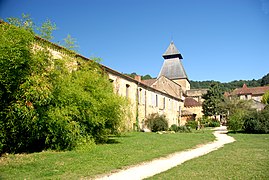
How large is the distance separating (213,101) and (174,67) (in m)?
14.9

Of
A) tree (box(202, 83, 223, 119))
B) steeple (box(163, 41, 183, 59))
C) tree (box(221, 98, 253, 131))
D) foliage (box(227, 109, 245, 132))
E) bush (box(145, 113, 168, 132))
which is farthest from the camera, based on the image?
steeple (box(163, 41, 183, 59))

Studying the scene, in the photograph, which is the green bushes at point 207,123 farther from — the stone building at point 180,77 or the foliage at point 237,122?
the foliage at point 237,122

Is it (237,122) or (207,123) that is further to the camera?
(207,123)

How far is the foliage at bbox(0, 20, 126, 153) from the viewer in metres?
9.55

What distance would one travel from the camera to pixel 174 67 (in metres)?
57.3

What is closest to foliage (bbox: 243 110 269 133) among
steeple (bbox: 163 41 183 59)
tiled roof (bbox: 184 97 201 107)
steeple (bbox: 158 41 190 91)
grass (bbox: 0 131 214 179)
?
grass (bbox: 0 131 214 179)

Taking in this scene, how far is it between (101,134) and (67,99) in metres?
3.71

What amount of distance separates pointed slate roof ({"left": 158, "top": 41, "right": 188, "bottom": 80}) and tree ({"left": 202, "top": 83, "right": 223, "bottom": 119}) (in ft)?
32.6

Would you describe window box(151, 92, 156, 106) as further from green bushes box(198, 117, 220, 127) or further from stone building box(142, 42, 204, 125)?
stone building box(142, 42, 204, 125)

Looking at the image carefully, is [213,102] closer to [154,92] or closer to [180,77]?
[180,77]

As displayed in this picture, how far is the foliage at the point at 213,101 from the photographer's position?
46312mm

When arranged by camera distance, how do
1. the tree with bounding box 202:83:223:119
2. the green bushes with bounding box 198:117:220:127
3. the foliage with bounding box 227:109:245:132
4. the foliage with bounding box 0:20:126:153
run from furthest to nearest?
the tree with bounding box 202:83:223:119 < the green bushes with bounding box 198:117:220:127 < the foliage with bounding box 227:109:245:132 < the foliage with bounding box 0:20:126:153

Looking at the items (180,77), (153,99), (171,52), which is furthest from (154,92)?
(171,52)

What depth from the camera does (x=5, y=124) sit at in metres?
9.65
